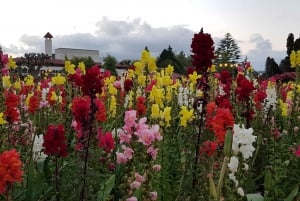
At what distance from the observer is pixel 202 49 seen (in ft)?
11.7

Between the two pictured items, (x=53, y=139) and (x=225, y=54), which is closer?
(x=53, y=139)

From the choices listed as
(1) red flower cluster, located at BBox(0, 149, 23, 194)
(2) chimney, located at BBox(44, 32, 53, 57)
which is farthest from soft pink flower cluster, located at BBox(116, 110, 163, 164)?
(2) chimney, located at BBox(44, 32, 53, 57)

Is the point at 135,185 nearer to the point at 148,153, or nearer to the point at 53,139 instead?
the point at 148,153

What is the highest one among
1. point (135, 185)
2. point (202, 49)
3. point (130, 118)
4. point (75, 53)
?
point (75, 53)

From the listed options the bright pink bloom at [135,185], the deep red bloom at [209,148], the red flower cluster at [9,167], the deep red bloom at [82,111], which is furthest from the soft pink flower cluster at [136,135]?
the red flower cluster at [9,167]

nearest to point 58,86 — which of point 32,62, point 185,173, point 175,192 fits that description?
point 32,62

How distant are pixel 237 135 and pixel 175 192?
141 centimetres

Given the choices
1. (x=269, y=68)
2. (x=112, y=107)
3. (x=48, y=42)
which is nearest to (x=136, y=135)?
(x=112, y=107)

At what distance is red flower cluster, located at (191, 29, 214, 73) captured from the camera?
3.54 meters

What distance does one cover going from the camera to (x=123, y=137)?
3217mm

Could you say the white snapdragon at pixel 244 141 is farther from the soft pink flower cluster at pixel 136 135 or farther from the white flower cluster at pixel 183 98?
the white flower cluster at pixel 183 98

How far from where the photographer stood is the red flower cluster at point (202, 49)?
3.54 metres

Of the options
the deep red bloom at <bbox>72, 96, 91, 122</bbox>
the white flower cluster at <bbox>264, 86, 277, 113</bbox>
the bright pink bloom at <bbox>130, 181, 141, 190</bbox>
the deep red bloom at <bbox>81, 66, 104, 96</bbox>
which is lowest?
the bright pink bloom at <bbox>130, 181, 141, 190</bbox>

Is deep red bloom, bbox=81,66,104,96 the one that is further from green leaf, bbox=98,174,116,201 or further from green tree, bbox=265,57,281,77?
green tree, bbox=265,57,281,77
